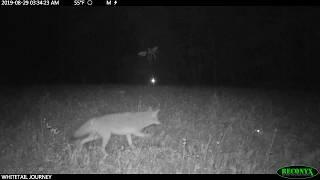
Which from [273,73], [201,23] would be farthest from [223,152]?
[201,23]

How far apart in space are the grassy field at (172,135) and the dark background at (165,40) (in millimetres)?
9654

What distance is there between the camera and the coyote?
5754mm

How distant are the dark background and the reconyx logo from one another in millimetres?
13955

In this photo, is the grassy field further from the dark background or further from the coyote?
the dark background

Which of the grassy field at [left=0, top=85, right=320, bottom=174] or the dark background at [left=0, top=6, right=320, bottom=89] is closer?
the grassy field at [left=0, top=85, right=320, bottom=174]

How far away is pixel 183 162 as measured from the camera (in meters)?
5.10

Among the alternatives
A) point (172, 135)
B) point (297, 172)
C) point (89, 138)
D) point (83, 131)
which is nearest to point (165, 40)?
point (172, 135)

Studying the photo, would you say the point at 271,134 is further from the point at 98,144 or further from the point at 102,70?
the point at 102,70

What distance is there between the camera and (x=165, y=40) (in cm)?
2256

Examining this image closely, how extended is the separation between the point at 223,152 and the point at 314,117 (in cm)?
349

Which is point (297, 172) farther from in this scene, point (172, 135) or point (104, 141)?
point (104, 141)

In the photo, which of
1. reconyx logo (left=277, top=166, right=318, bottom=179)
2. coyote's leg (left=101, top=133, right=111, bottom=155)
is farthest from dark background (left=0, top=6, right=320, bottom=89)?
reconyx logo (left=277, top=166, right=318, bottom=179)

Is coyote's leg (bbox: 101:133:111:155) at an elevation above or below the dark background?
below

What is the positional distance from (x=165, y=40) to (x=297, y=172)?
18.5 meters
